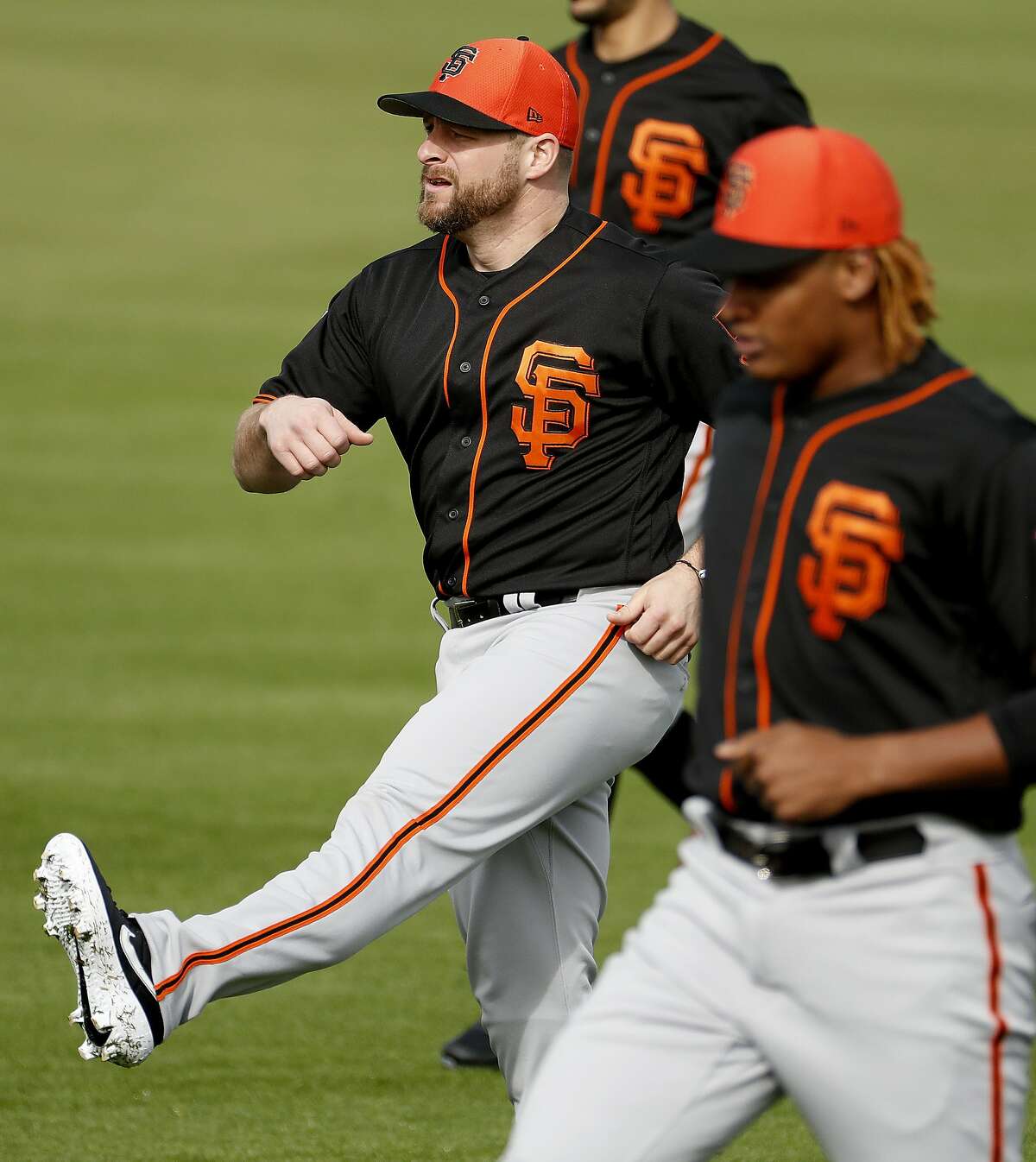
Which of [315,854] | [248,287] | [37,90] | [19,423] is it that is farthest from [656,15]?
[37,90]

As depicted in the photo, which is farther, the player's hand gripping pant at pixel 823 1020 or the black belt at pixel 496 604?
the black belt at pixel 496 604

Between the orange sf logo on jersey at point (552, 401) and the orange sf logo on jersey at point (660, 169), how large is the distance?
10.6 ft

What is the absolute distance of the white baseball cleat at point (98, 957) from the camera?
4.22 meters

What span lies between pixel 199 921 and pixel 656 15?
5.09 m

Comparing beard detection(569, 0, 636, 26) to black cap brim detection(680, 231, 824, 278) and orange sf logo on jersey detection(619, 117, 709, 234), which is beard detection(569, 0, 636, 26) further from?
black cap brim detection(680, 231, 824, 278)

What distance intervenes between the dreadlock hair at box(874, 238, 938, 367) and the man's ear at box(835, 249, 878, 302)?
24 millimetres

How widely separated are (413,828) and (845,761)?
1.56 m

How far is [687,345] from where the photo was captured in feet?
16.4

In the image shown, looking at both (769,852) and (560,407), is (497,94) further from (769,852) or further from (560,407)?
(769,852)

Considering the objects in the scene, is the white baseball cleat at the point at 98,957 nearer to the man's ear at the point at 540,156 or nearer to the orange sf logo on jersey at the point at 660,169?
the man's ear at the point at 540,156

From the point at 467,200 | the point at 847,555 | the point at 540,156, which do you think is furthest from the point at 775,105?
the point at 847,555

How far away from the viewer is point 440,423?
17.1ft

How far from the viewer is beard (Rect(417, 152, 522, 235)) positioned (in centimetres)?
517

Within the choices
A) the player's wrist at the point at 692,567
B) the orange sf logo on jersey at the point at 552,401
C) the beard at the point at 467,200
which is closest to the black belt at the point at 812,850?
the player's wrist at the point at 692,567
